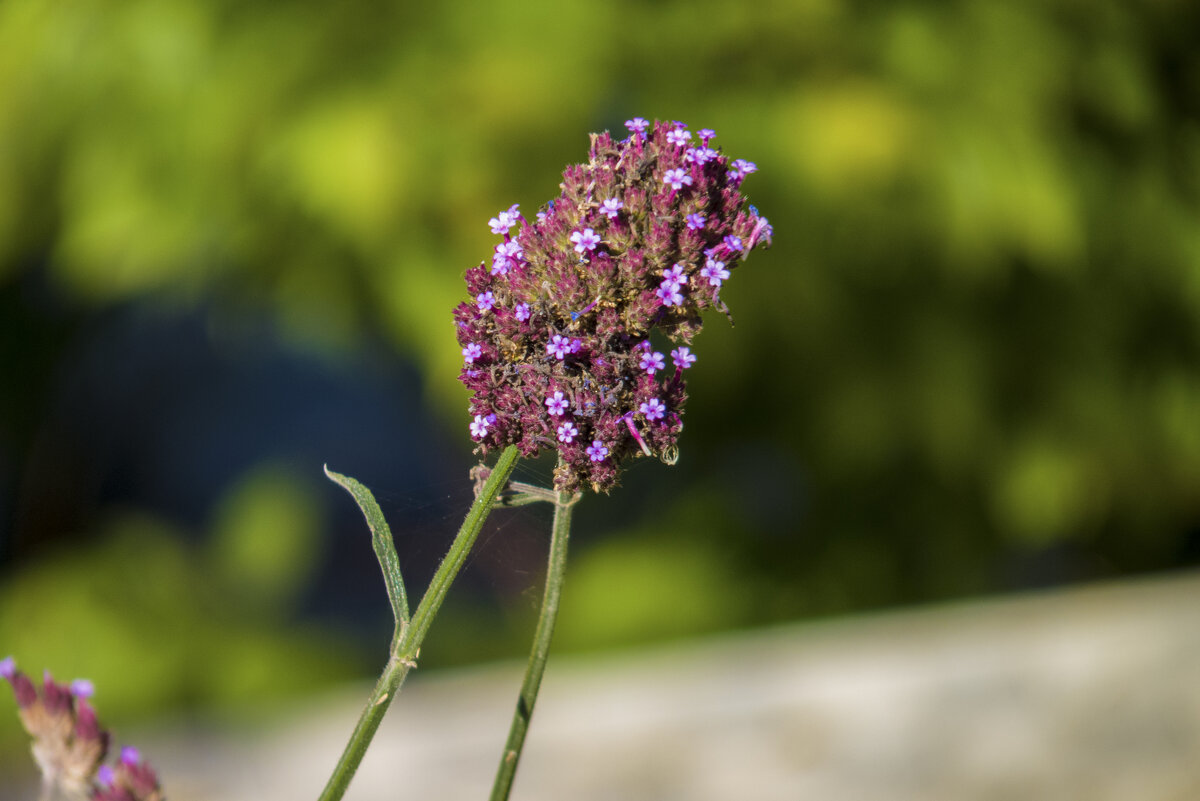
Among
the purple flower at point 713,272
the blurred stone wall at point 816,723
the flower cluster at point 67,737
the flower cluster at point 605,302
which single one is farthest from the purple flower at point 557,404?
the blurred stone wall at point 816,723

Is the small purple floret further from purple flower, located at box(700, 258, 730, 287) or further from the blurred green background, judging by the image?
the blurred green background

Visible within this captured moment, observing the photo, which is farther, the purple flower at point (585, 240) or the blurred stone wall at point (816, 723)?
the blurred stone wall at point (816, 723)

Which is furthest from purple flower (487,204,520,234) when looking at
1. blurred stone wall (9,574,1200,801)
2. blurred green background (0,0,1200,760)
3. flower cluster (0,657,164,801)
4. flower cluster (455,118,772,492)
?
blurred stone wall (9,574,1200,801)

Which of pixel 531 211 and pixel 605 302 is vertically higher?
pixel 531 211

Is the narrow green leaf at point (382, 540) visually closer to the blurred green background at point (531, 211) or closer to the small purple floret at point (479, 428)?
the small purple floret at point (479, 428)

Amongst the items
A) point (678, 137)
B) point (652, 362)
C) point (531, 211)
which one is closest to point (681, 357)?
point (652, 362)

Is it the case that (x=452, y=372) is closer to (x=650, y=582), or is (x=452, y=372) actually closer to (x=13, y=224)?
(x=650, y=582)

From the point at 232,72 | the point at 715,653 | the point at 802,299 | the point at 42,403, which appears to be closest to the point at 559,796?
the point at 715,653

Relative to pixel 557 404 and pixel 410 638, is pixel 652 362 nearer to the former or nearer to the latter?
pixel 557 404
